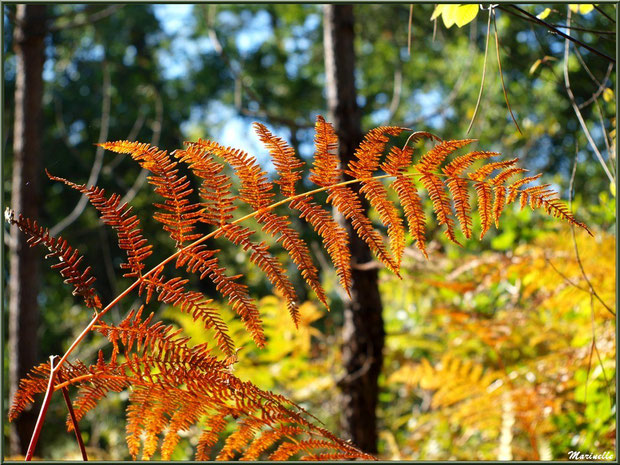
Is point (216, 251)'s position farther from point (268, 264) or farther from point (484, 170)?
point (484, 170)

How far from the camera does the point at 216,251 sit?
71cm

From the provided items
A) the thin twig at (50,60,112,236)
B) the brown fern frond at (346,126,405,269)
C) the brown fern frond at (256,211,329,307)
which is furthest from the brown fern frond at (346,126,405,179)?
the thin twig at (50,60,112,236)

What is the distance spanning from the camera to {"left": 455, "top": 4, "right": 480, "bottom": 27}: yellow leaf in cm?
95

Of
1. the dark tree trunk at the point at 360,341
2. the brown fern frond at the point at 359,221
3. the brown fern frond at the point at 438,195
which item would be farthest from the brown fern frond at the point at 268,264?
the dark tree trunk at the point at 360,341

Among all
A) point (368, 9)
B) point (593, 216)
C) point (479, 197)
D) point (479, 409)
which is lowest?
point (479, 409)

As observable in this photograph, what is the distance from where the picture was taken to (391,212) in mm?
768

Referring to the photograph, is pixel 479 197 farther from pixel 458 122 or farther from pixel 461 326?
pixel 458 122

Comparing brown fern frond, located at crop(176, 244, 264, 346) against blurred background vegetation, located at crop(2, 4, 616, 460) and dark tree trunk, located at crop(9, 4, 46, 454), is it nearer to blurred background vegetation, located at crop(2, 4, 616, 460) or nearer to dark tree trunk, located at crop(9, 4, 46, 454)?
blurred background vegetation, located at crop(2, 4, 616, 460)

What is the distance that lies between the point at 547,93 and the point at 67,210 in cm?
624

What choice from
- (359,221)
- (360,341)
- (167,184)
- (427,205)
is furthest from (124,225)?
(427,205)

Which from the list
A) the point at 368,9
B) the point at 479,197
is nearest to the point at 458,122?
the point at 368,9

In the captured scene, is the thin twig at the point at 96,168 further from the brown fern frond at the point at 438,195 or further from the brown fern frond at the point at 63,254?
the brown fern frond at the point at 438,195

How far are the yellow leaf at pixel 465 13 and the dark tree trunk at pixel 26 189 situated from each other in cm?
238

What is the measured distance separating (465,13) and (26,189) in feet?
8.09
